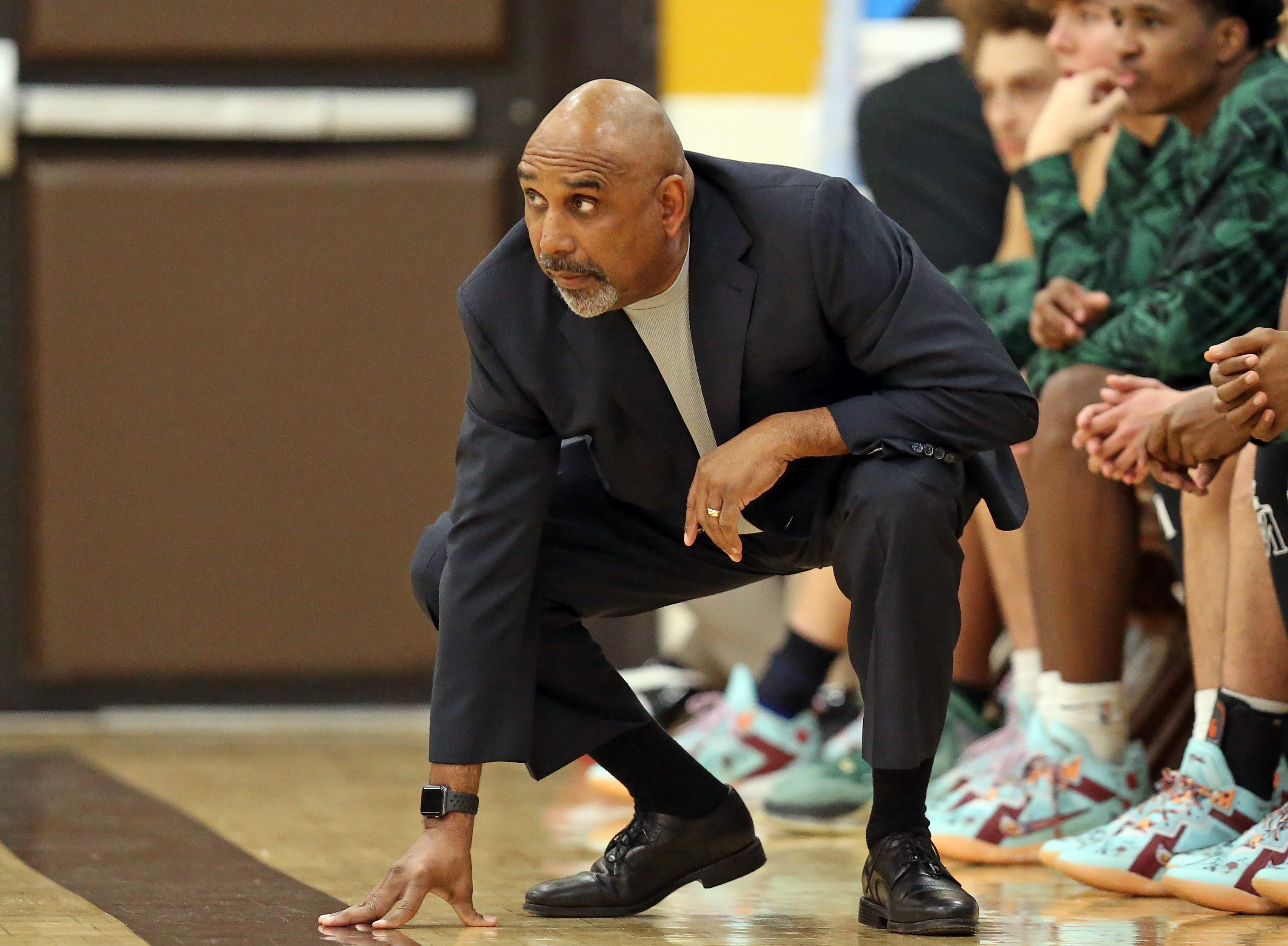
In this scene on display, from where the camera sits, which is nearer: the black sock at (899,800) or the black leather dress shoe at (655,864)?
the black sock at (899,800)

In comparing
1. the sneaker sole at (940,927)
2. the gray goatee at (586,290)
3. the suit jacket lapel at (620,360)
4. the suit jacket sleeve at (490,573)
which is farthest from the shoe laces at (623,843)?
the gray goatee at (586,290)

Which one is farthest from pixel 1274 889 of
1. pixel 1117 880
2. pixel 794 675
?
pixel 794 675

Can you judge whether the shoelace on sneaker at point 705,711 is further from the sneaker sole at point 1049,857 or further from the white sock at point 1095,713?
the sneaker sole at point 1049,857

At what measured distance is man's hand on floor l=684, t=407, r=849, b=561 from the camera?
1.56 metres

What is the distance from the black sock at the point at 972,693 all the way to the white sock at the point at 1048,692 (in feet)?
1.10

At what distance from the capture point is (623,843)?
67.9 inches

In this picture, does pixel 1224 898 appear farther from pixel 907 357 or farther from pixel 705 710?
pixel 705 710

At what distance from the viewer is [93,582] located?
11.4 feet

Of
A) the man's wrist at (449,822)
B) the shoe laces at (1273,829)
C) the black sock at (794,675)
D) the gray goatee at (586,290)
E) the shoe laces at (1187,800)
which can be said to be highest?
the gray goatee at (586,290)

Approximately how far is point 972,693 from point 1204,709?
1.96 feet

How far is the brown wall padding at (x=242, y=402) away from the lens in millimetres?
3455

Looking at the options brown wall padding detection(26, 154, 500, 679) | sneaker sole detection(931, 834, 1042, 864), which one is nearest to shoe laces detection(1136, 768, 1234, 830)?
sneaker sole detection(931, 834, 1042, 864)

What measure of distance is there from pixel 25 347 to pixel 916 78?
174 centimetres

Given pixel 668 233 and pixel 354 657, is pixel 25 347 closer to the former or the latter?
pixel 354 657
